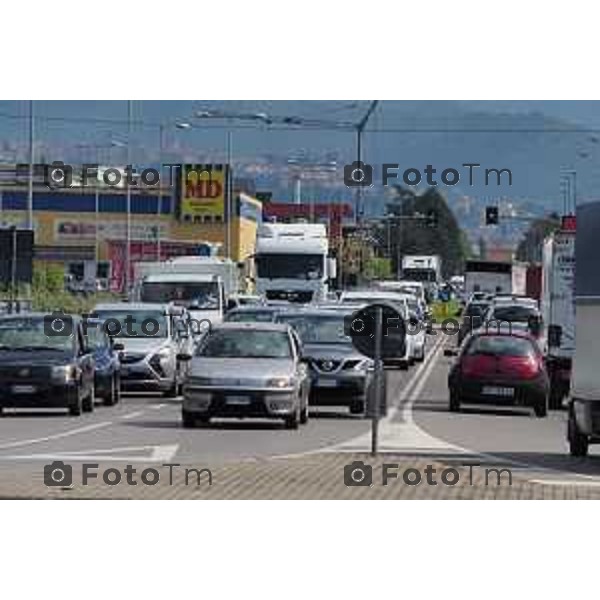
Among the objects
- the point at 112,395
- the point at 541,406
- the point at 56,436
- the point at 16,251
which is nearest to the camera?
the point at 56,436

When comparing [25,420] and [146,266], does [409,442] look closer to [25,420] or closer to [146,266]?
[25,420]

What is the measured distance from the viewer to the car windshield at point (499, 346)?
37500 mm

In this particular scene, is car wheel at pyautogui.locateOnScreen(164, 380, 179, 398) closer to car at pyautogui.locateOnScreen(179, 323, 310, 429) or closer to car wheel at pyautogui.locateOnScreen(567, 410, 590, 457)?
car at pyautogui.locateOnScreen(179, 323, 310, 429)

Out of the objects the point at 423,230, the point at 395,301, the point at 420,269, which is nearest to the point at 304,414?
the point at 395,301

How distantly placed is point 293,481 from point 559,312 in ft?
80.1

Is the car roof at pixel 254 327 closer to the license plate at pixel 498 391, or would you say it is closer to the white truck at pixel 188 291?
the license plate at pixel 498 391

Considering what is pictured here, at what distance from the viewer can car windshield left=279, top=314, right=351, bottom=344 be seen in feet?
116

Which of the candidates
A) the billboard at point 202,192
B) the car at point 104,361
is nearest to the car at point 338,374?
the car at point 104,361

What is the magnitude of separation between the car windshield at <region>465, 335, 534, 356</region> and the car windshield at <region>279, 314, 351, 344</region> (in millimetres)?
2729

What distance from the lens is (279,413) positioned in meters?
29.5

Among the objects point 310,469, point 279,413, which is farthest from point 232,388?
point 310,469

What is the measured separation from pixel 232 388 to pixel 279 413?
0.80 m

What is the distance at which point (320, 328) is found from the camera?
36125 mm

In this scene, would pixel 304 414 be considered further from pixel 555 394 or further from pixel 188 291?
pixel 188 291
